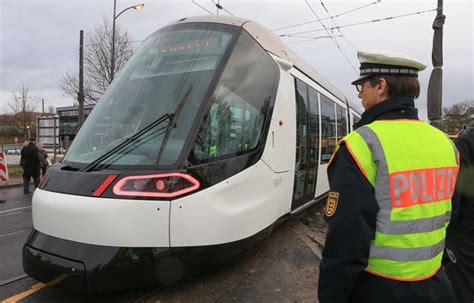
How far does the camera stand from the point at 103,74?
24688mm

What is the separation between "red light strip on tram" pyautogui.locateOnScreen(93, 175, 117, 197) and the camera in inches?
127

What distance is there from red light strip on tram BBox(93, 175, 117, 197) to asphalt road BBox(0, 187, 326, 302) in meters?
A: 1.09

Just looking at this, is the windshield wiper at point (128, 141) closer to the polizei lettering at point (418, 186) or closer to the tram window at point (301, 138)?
the tram window at point (301, 138)

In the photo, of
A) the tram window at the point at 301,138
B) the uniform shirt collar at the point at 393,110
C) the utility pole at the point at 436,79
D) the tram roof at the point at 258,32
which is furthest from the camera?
the utility pole at the point at 436,79

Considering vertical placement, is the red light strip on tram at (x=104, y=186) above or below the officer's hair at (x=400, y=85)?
below

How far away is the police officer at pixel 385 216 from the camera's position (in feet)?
5.30

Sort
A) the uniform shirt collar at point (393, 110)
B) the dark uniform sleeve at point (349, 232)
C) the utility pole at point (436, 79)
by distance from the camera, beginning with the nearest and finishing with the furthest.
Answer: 1. the dark uniform sleeve at point (349, 232)
2. the uniform shirt collar at point (393, 110)
3. the utility pole at point (436, 79)

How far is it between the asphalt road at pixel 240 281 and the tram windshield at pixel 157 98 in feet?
4.21

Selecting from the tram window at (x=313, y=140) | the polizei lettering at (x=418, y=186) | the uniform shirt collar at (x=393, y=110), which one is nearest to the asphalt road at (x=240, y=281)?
the tram window at (x=313, y=140)

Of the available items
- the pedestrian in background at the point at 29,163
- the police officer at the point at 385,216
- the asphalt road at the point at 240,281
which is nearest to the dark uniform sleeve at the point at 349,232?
the police officer at the point at 385,216

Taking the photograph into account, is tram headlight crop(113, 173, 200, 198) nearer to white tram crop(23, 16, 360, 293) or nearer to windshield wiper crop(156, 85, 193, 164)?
white tram crop(23, 16, 360, 293)

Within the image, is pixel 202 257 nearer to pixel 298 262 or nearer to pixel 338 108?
pixel 298 262

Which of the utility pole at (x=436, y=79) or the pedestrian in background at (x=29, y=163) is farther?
the pedestrian in background at (x=29, y=163)

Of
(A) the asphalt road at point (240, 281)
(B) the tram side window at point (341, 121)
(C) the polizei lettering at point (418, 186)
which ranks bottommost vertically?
(A) the asphalt road at point (240, 281)
